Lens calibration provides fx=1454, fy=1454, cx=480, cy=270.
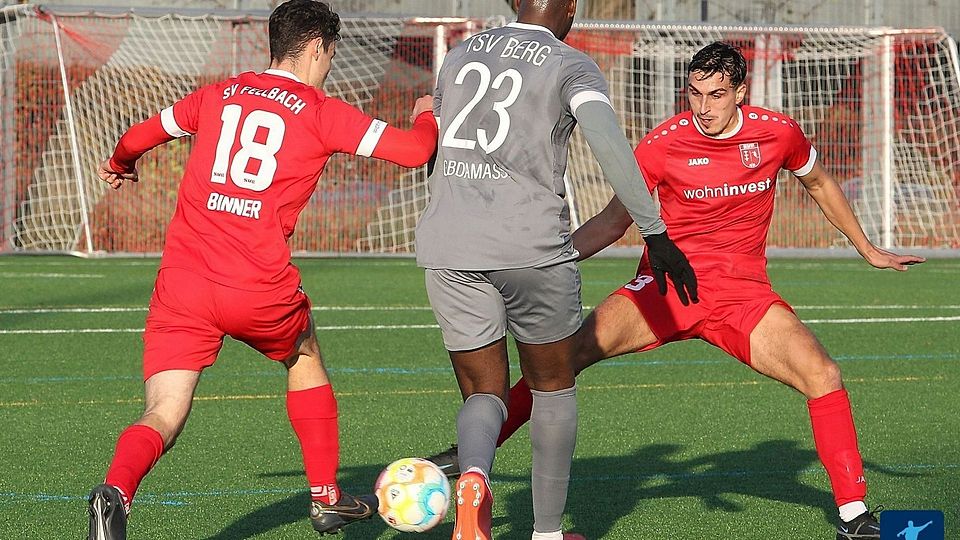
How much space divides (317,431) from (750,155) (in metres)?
2.06

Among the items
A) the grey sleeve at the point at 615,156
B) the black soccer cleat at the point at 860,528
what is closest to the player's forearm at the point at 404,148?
the grey sleeve at the point at 615,156

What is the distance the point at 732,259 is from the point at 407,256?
13593 millimetres

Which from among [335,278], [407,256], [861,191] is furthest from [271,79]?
[861,191]

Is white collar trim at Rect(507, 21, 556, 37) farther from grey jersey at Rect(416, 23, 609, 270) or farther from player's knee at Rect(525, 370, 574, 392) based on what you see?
player's knee at Rect(525, 370, 574, 392)

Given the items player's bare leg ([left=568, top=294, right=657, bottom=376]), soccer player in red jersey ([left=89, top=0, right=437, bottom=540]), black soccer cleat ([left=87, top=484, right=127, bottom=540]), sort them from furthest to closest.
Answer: player's bare leg ([left=568, top=294, right=657, bottom=376]), soccer player in red jersey ([left=89, top=0, right=437, bottom=540]), black soccer cleat ([left=87, top=484, right=127, bottom=540])

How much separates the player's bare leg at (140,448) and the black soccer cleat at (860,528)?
2.27 meters

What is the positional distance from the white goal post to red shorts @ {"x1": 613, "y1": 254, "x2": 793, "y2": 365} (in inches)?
523

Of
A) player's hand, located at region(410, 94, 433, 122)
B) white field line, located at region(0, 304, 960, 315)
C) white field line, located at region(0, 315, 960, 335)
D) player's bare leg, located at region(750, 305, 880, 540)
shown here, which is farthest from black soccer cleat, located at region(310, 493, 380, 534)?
white field line, located at region(0, 304, 960, 315)

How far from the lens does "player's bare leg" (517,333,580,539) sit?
4.70 metres

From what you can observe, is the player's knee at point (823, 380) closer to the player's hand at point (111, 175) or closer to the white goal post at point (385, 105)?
the player's hand at point (111, 175)

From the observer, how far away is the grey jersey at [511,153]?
4.45 meters

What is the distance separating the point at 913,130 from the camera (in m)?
21.0

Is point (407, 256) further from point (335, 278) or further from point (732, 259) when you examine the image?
point (732, 259)

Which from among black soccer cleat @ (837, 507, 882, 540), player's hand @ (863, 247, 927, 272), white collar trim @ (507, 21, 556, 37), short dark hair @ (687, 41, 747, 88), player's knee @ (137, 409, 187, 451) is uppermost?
white collar trim @ (507, 21, 556, 37)
